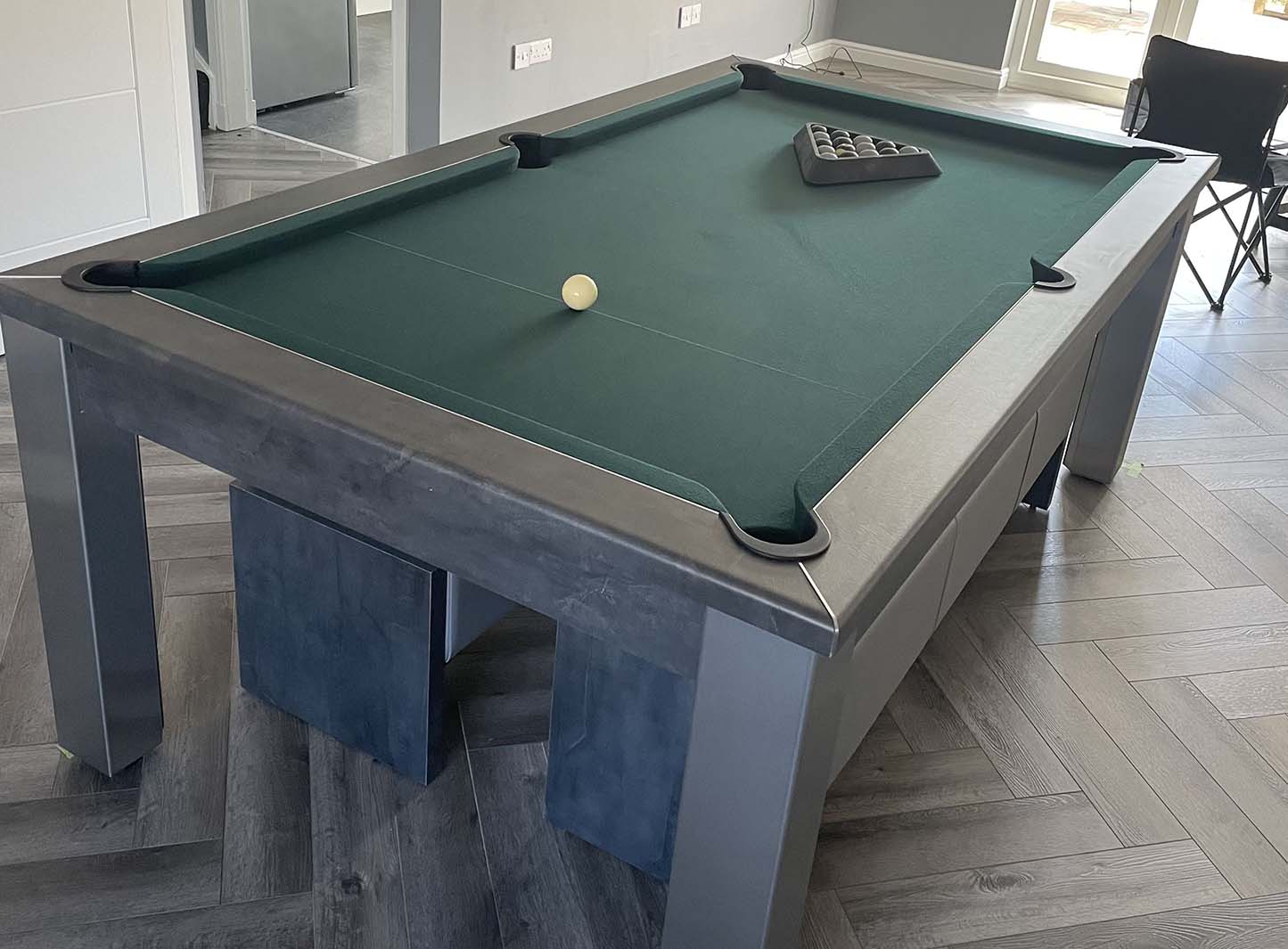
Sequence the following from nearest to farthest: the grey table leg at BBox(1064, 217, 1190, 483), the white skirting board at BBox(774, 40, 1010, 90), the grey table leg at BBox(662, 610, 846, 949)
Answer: the grey table leg at BBox(662, 610, 846, 949), the grey table leg at BBox(1064, 217, 1190, 483), the white skirting board at BBox(774, 40, 1010, 90)

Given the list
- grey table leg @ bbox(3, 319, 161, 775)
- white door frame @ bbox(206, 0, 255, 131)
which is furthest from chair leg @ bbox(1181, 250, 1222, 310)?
white door frame @ bbox(206, 0, 255, 131)

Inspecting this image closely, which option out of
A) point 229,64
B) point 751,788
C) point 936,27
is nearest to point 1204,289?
point 936,27

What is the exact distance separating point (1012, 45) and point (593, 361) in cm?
642

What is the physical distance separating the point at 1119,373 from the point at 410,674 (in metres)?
2.02

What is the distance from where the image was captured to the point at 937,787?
2.13 meters

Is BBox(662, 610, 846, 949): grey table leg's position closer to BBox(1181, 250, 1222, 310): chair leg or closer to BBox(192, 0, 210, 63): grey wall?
BBox(1181, 250, 1222, 310): chair leg

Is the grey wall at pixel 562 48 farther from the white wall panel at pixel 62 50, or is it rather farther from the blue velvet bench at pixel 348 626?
the blue velvet bench at pixel 348 626

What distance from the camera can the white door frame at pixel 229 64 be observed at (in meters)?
5.07

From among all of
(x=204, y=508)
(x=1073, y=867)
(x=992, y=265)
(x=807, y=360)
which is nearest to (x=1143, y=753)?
(x=1073, y=867)

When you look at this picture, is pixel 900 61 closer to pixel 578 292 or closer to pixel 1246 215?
pixel 1246 215

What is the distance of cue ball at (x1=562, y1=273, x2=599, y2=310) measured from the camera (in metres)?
1.79

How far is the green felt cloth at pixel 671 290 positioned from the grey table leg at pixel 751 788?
0.15 meters

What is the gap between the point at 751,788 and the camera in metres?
1.32

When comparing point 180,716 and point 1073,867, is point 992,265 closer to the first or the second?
point 1073,867
